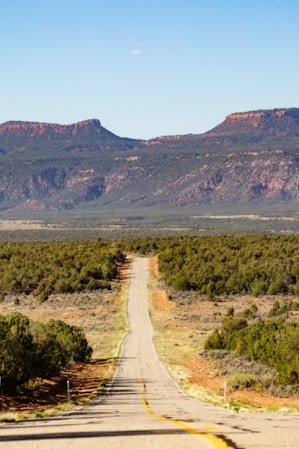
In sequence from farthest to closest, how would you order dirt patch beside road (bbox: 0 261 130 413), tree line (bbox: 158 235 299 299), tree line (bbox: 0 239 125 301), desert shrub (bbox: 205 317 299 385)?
tree line (bbox: 0 239 125 301), tree line (bbox: 158 235 299 299), desert shrub (bbox: 205 317 299 385), dirt patch beside road (bbox: 0 261 130 413)

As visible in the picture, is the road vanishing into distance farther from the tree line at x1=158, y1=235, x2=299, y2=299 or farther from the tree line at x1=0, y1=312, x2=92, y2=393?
the tree line at x1=158, y1=235, x2=299, y2=299

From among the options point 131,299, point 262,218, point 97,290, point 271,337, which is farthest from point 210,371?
point 262,218

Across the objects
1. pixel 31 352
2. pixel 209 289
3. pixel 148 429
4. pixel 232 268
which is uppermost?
pixel 148 429

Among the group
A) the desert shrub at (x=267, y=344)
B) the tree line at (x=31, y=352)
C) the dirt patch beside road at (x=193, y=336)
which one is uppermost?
the tree line at (x=31, y=352)

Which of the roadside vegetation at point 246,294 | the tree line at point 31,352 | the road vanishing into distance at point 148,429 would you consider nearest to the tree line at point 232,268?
the roadside vegetation at point 246,294

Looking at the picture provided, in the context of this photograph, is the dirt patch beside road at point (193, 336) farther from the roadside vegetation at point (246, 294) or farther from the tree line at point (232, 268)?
the tree line at point (232, 268)

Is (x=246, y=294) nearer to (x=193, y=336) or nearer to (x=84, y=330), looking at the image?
(x=193, y=336)

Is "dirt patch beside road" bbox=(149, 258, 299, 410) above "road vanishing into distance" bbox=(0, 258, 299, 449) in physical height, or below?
below

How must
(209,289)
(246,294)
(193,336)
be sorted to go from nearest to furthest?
(193,336) → (209,289) → (246,294)

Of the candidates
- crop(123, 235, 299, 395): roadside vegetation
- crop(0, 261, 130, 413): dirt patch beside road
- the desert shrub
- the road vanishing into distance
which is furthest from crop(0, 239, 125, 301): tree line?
the road vanishing into distance

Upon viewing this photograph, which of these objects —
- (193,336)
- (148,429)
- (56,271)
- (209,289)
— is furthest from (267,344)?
(56,271)

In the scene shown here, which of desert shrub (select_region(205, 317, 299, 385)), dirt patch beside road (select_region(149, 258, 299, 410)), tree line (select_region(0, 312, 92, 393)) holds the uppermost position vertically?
tree line (select_region(0, 312, 92, 393))

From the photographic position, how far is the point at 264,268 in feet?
217

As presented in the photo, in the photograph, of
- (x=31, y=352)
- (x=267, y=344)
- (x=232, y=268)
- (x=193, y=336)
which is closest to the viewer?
(x=31, y=352)
